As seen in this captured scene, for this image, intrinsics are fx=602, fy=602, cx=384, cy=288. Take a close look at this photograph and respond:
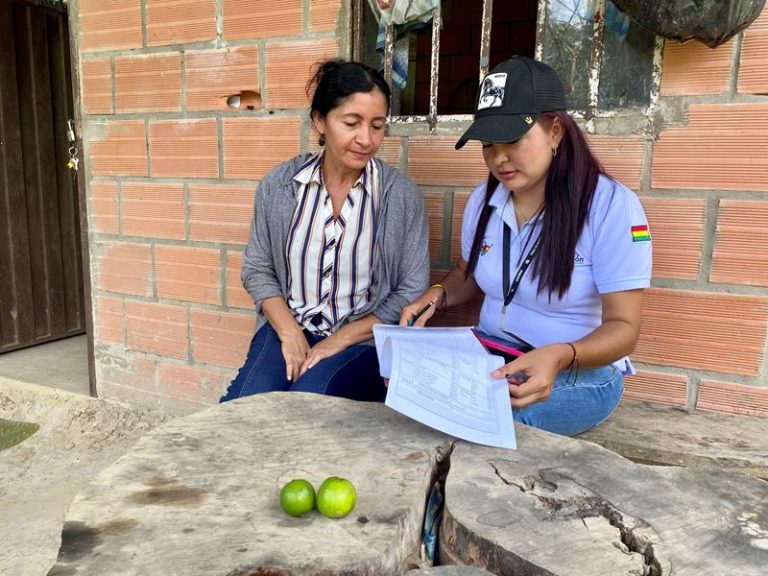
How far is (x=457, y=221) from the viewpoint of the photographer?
7.36 ft

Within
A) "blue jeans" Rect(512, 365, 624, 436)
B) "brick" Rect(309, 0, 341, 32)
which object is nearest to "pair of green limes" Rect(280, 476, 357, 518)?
"blue jeans" Rect(512, 365, 624, 436)

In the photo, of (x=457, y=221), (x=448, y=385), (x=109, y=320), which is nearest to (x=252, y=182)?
(x=457, y=221)

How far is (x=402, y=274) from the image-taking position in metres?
2.05

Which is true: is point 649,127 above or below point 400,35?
below

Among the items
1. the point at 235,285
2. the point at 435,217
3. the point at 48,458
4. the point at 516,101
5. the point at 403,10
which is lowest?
the point at 48,458

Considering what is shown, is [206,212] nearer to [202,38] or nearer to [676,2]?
[202,38]

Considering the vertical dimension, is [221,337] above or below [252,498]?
below

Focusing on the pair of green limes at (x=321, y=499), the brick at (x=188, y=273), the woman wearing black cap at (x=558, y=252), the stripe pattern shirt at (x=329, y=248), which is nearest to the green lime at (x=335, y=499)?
the pair of green limes at (x=321, y=499)

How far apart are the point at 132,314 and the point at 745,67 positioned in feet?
8.95

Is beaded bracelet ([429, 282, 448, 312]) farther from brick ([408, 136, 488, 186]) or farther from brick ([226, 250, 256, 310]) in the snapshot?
brick ([226, 250, 256, 310])

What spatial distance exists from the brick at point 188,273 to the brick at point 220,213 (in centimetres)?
8

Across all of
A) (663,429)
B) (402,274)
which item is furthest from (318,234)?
(663,429)

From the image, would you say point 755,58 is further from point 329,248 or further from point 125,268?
point 125,268

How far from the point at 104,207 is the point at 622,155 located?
Answer: 7.82 ft
